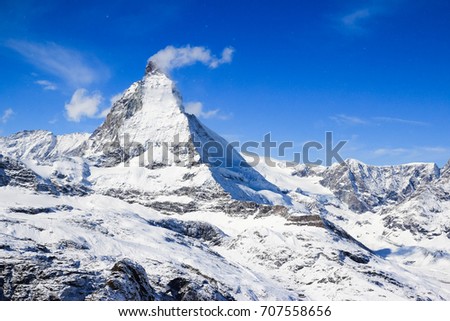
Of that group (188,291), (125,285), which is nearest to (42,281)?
(125,285)

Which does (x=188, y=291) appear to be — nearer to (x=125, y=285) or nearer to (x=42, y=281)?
(x=42, y=281)

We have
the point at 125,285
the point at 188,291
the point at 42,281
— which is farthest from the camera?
the point at 188,291

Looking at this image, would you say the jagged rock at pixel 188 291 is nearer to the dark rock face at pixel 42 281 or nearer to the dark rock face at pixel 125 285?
the dark rock face at pixel 42 281

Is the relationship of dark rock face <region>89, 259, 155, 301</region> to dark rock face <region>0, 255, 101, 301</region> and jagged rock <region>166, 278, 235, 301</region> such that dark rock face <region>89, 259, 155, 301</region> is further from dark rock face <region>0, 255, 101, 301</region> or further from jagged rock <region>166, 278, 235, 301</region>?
jagged rock <region>166, 278, 235, 301</region>

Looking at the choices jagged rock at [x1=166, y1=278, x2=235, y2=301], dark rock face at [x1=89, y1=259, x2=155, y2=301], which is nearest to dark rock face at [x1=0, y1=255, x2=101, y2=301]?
dark rock face at [x1=89, y1=259, x2=155, y2=301]

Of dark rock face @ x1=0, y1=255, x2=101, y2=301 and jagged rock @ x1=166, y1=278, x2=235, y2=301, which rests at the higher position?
dark rock face @ x1=0, y1=255, x2=101, y2=301

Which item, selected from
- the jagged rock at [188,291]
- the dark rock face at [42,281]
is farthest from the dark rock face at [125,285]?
the jagged rock at [188,291]

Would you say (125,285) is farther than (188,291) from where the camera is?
No
